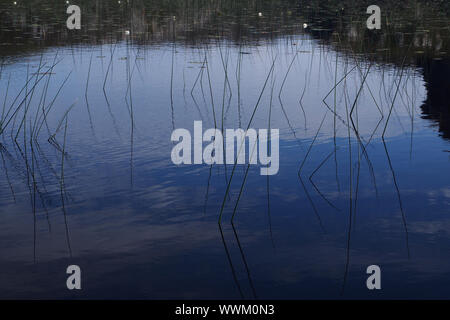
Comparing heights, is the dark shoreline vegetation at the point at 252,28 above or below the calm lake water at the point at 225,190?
above

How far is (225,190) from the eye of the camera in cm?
362

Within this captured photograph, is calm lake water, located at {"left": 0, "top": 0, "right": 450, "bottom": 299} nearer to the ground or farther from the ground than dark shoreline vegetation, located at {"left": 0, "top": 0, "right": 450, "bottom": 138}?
nearer to the ground

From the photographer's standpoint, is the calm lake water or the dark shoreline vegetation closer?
the calm lake water

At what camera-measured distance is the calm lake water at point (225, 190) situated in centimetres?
262

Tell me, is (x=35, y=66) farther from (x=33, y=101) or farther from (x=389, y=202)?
(x=389, y=202)

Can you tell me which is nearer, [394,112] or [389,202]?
[389,202]

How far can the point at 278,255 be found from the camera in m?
2.82

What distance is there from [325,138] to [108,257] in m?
2.30

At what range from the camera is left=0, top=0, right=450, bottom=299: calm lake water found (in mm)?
2625

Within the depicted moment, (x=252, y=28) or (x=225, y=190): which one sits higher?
(x=252, y=28)

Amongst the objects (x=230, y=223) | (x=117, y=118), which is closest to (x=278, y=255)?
(x=230, y=223)

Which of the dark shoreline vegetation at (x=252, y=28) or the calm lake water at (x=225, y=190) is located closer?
the calm lake water at (x=225, y=190)

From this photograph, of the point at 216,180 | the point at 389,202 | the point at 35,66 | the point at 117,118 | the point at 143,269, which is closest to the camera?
the point at 143,269

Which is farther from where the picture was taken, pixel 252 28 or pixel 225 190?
pixel 252 28
